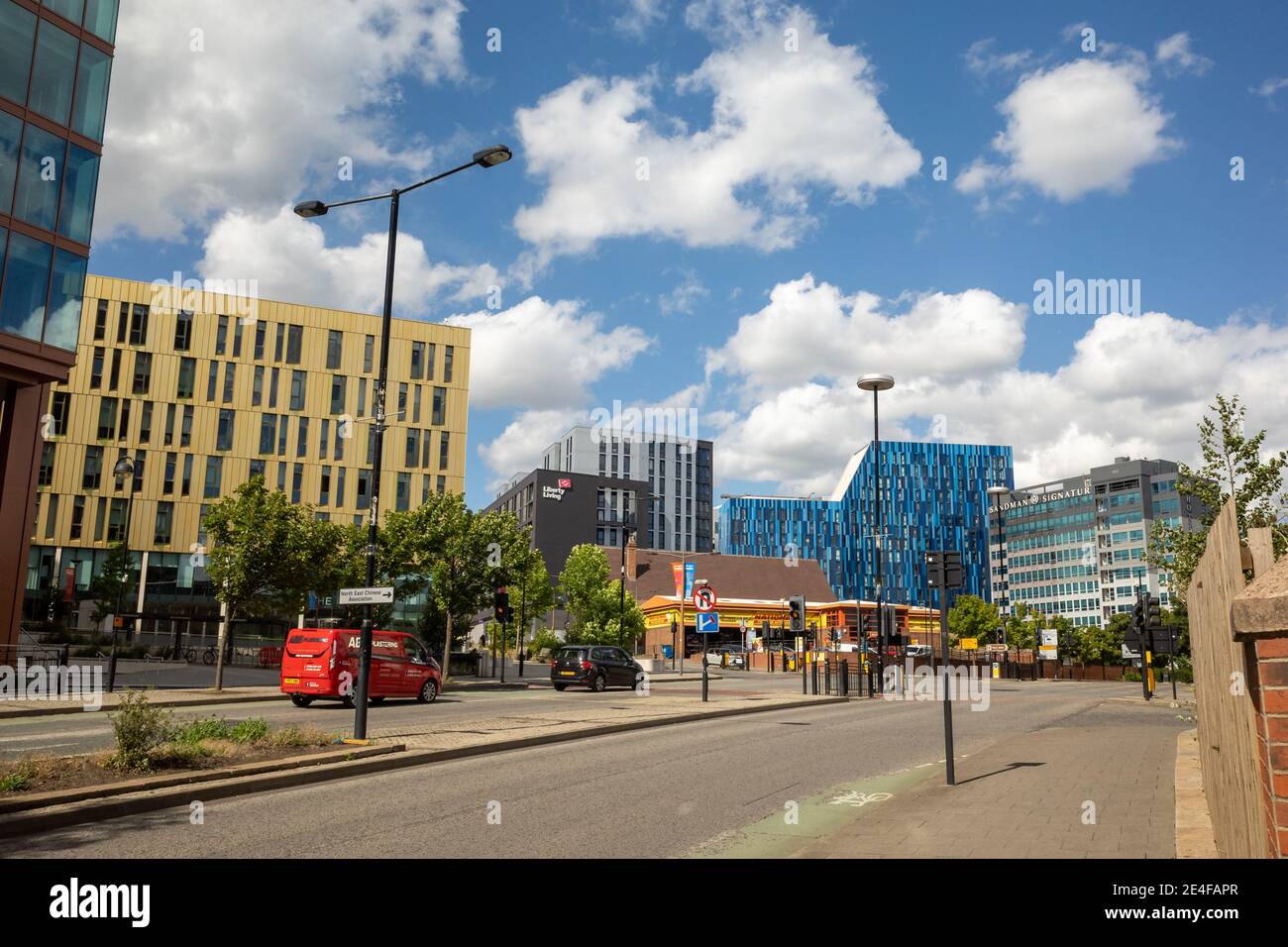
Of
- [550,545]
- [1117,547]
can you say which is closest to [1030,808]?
[550,545]

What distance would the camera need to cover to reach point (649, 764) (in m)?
13.3

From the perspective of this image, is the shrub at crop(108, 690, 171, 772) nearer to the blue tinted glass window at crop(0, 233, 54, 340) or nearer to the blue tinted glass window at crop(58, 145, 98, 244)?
the blue tinted glass window at crop(0, 233, 54, 340)

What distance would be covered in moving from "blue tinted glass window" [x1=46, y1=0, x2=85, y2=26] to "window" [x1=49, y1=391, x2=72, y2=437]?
33757 mm

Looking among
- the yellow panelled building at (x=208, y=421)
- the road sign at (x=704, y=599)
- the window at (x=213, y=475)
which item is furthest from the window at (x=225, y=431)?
the road sign at (x=704, y=599)

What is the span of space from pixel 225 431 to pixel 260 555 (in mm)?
38594

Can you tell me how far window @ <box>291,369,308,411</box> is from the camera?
66812mm

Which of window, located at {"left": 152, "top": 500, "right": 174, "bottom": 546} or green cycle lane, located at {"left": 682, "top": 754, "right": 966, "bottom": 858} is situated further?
window, located at {"left": 152, "top": 500, "right": 174, "bottom": 546}

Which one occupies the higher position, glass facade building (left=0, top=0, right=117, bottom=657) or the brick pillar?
glass facade building (left=0, top=0, right=117, bottom=657)

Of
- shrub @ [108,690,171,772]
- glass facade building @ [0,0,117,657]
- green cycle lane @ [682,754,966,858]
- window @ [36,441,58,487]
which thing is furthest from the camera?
window @ [36,441,58,487]

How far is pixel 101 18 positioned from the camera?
34.1m

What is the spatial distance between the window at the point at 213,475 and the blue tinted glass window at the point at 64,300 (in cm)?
3277

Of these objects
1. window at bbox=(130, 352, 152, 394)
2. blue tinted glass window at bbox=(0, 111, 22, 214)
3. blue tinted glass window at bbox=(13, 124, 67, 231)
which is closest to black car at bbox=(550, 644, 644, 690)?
blue tinted glass window at bbox=(13, 124, 67, 231)
